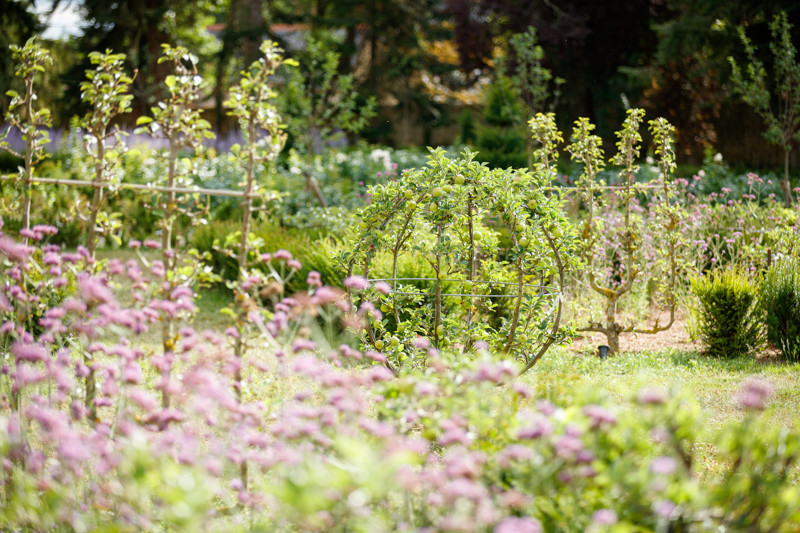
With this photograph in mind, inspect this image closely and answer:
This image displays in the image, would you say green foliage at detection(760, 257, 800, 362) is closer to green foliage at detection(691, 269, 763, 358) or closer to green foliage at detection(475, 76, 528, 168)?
green foliage at detection(691, 269, 763, 358)

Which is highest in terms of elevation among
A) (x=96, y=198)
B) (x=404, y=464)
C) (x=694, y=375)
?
(x=96, y=198)

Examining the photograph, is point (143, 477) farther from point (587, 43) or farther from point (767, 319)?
point (587, 43)

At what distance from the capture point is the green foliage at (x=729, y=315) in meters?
4.75

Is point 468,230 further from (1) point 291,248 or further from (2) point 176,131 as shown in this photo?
(1) point 291,248

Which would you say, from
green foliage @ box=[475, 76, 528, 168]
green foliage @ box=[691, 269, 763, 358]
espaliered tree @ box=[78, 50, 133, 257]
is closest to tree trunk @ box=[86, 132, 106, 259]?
espaliered tree @ box=[78, 50, 133, 257]

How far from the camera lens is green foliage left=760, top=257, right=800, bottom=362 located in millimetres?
4695

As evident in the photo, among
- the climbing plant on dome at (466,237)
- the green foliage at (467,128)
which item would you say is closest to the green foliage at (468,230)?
the climbing plant on dome at (466,237)

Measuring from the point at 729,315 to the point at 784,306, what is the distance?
0.36 meters

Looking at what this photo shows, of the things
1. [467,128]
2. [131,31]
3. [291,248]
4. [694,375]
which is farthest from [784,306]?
[131,31]

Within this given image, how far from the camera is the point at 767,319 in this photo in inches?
189

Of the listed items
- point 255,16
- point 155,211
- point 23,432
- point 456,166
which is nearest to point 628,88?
point 255,16

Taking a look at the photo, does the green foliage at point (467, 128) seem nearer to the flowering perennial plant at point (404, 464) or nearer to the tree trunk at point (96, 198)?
the tree trunk at point (96, 198)

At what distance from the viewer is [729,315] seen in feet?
15.7

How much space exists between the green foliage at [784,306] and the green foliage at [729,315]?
8 cm
